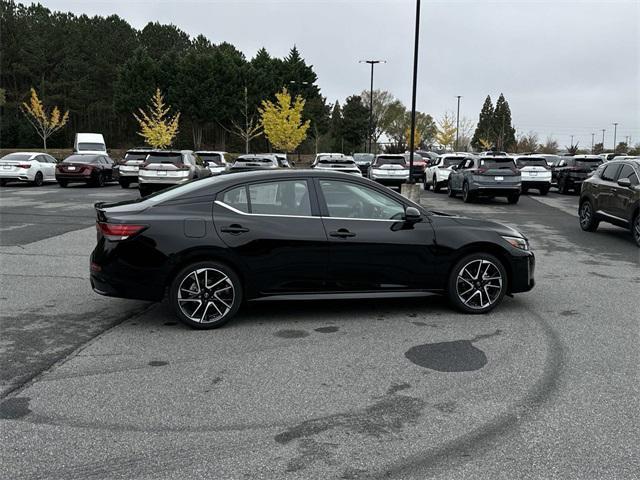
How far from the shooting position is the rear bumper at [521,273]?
6656 millimetres

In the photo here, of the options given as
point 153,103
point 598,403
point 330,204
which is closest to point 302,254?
point 330,204

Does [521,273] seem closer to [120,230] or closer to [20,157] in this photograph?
[120,230]

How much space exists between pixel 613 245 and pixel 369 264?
7798 millimetres

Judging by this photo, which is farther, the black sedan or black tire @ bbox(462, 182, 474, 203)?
black tire @ bbox(462, 182, 474, 203)

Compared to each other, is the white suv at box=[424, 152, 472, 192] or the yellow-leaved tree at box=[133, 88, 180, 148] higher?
the yellow-leaved tree at box=[133, 88, 180, 148]

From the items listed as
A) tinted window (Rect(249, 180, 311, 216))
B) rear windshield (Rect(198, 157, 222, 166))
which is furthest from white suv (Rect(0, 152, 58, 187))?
tinted window (Rect(249, 180, 311, 216))

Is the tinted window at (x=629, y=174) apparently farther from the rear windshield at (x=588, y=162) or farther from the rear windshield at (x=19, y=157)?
the rear windshield at (x=19, y=157)

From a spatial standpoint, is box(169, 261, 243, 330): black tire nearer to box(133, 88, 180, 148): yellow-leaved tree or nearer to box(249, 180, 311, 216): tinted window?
box(249, 180, 311, 216): tinted window

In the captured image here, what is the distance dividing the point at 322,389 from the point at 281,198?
7.66ft

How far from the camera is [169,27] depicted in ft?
312

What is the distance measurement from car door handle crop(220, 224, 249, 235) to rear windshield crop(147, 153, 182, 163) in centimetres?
1556

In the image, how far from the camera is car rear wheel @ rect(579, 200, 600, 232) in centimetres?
1385

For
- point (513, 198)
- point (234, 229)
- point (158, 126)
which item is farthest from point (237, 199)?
point (158, 126)

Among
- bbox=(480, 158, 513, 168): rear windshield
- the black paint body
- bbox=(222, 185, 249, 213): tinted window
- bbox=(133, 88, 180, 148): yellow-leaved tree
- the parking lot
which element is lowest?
the parking lot
